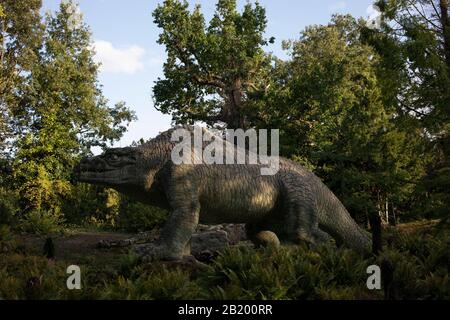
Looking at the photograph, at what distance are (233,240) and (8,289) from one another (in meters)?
11.9

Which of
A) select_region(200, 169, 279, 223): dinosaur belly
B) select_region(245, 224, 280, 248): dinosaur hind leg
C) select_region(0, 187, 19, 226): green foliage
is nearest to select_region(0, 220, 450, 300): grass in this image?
select_region(200, 169, 279, 223): dinosaur belly

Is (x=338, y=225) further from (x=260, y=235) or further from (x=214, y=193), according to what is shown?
(x=214, y=193)

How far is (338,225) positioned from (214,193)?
112 inches

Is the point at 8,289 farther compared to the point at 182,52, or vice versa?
the point at 182,52

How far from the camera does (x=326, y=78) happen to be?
2588 cm

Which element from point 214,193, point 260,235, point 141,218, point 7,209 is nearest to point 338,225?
point 260,235

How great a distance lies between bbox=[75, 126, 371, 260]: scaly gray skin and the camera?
8.38 metres

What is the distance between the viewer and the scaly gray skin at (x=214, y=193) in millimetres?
8383

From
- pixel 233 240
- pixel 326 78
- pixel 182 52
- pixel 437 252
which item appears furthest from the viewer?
pixel 182 52

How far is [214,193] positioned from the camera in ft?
28.7

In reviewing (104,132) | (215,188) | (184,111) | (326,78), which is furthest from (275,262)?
(104,132)
